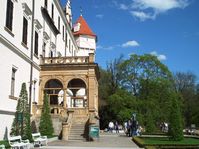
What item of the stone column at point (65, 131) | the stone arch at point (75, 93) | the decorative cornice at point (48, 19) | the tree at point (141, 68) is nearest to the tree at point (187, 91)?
the tree at point (141, 68)

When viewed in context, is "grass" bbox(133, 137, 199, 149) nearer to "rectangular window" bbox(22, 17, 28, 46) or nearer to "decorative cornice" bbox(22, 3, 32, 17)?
"rectangular window" bbox(22, 17, 28, 46)

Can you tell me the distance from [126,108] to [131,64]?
7.22 meters

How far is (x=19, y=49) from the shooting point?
25.9 meters

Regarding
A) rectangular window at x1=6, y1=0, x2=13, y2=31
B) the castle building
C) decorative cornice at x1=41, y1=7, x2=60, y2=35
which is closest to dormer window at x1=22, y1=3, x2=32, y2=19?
the castle building

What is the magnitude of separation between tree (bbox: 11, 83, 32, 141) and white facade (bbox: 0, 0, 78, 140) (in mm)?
789

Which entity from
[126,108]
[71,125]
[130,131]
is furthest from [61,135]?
[126,108]

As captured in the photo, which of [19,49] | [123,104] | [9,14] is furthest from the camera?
[123,104]

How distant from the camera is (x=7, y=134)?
23.2 meters

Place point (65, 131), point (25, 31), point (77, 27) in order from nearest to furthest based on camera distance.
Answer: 1. point (65, 131)
2. point (25, 31)
3. point (77, 27)

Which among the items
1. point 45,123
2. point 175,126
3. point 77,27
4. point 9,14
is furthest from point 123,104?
point 9,14

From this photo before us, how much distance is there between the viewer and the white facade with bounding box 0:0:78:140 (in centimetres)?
2267

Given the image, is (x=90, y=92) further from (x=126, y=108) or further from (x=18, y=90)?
(x=126, y=108)

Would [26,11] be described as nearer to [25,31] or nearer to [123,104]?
[25,31]

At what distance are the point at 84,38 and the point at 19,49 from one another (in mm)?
46645
